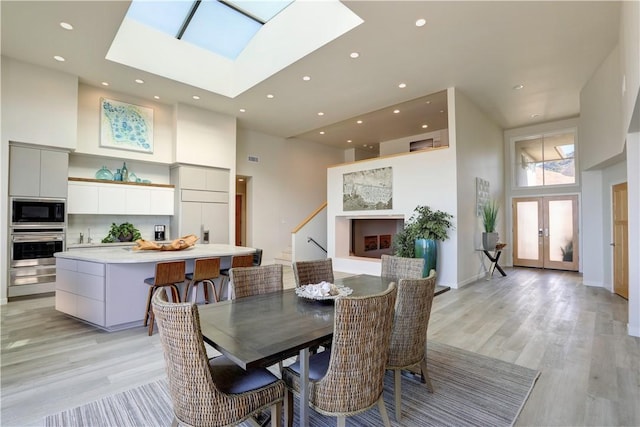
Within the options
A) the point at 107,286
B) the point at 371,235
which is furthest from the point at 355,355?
the point at 371,235

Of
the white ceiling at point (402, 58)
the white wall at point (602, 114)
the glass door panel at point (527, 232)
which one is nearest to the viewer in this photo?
the white ceiling at point (402, 58)

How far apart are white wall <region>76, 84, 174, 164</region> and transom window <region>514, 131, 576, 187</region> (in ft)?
29.7

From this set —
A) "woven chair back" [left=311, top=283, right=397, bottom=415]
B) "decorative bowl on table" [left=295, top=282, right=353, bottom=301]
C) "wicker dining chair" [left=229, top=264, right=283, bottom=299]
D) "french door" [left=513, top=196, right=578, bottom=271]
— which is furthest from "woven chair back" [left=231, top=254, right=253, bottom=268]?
"french door" [left=513, top=196, right=578, bottom=271]

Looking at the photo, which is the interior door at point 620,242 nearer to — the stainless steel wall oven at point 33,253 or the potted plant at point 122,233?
the potted plant at point 122,233

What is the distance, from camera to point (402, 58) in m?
4.69

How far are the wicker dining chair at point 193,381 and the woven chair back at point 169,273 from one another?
2.10m

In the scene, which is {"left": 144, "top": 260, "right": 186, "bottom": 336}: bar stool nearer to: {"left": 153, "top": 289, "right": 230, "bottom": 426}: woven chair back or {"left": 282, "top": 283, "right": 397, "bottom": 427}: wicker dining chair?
{"left": 153, "top": 289, "right": 230, "bottom": 426}: woven chair back

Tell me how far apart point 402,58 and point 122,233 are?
606 cm

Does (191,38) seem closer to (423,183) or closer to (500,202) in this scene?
(423,183)

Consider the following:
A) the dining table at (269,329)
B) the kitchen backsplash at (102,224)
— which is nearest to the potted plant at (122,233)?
the kitchen backsplash at (102,224)

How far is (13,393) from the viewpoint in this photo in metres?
2.25

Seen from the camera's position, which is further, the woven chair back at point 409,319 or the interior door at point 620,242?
the interior door at point 620,242

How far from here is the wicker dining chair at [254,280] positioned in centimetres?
233

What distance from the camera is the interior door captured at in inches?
187
